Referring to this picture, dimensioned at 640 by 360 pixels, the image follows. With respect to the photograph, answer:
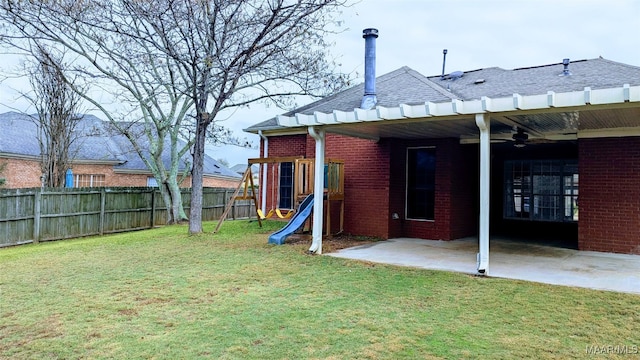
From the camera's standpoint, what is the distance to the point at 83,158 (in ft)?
66.3

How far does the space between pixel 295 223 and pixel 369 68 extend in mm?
3883

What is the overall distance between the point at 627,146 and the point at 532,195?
3.86 metres

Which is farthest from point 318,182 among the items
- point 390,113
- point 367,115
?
point 390,113

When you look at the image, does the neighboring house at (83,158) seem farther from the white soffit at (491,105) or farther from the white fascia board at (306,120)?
the white soffit at (491,105)

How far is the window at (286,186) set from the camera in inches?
510

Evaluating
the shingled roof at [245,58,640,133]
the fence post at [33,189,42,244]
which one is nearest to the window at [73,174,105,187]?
the fence post at [33,189,42,244]

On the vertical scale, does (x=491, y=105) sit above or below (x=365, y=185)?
above

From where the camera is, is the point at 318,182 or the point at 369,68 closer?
the point at 318,182

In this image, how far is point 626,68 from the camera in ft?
27.7

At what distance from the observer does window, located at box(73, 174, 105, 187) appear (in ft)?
66.4

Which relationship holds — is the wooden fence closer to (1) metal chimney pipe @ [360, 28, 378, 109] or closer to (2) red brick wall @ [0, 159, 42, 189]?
(2) red brick wall @ [0, 159, 42, 189]

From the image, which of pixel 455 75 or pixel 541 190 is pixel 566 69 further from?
pixel 541 190

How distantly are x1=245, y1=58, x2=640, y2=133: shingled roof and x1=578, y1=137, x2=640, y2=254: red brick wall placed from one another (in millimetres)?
1388

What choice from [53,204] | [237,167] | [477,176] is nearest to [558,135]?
[477,176]
